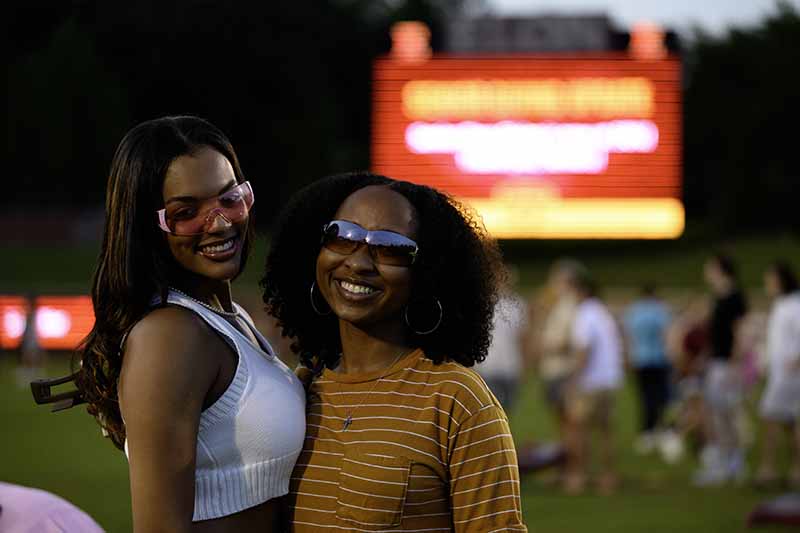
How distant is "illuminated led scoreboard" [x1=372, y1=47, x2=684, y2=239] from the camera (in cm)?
1596

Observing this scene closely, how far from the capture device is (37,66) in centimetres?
2208

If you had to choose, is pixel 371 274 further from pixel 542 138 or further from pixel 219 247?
pixel 542 138

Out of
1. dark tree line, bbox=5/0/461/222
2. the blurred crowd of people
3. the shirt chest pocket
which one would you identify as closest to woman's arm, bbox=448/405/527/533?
the shirt chest pocket

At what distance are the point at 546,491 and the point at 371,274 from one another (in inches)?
321

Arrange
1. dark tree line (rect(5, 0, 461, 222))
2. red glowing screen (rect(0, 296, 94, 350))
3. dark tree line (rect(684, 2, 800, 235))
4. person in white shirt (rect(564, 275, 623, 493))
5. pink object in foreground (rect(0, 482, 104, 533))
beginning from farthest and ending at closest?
dark tree line (rect(684, 2, 800, 235)), red glowing screen (rect(0, 296, 94, 350)), dark tree line (rect(5, 0, 461, 222)), person in white shirt (rect(564, 275, 623, 493)), pink object in foreground (rect(0, 482, 104, 533))

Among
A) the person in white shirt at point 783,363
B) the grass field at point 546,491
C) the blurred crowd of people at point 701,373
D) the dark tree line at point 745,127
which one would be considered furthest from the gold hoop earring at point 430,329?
the dark tree line at point 745,127

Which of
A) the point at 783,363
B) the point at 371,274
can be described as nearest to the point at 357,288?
the point at 371,274

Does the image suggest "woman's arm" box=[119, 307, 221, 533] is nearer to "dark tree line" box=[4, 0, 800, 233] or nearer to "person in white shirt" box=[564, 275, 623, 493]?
"person in white shirt" box=[564, 275, 623, 493]

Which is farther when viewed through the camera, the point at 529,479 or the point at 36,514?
the point at 529,479

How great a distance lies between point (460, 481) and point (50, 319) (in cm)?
2077

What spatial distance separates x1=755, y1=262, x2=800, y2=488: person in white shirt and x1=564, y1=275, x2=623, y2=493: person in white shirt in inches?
50.0

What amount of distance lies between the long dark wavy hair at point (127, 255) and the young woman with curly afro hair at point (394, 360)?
38 cm

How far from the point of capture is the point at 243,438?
272 cm

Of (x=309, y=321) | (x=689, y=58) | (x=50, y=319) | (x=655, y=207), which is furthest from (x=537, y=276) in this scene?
(x=309, y=321)
